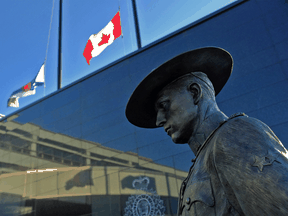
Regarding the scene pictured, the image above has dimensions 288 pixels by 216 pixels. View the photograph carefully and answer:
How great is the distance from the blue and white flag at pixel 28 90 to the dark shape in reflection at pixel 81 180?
277 inches

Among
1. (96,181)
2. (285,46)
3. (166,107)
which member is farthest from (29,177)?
(166,107)

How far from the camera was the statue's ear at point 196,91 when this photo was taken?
1.53 metres

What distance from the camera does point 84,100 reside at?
14.7 metres

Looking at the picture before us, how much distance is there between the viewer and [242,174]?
954 millimetres

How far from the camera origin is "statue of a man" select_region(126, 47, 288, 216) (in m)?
0.92

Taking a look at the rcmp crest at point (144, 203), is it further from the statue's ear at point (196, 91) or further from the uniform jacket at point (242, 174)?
the uniform jacket at point (242, 174)

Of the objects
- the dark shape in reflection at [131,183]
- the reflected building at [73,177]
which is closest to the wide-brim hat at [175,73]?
the reflected building at [73,177]

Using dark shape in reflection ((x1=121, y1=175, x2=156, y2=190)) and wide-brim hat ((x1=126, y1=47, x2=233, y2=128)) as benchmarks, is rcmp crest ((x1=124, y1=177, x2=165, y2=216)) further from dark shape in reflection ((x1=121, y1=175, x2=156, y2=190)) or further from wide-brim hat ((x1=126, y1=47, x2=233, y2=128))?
wide-brim hat ((x1=126, y1=47, x2=233, y2=128))

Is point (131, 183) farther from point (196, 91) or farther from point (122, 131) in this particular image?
point (196, 91)

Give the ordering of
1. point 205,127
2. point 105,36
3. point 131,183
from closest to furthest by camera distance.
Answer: point 205,127 → point 131,183 → point 105,36

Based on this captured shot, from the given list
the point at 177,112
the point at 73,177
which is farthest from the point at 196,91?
the point at 73,177

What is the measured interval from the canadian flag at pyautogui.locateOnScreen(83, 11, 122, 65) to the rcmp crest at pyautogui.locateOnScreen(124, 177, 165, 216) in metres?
7.29

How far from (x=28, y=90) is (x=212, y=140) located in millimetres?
17664

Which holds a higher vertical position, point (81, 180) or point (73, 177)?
point (73, 177)
